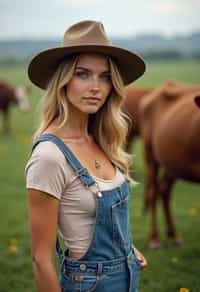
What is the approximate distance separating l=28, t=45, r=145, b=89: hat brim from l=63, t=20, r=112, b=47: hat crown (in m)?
0.04

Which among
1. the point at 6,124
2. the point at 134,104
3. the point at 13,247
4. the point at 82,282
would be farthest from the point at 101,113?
the point at 6,124

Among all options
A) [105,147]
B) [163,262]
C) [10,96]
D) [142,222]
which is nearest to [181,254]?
[163,262]

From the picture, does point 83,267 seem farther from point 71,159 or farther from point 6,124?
Result: point 6,124

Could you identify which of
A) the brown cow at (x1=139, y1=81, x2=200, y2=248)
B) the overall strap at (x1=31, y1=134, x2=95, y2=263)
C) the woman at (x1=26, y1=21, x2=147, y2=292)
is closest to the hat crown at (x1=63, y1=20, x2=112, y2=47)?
the woman at (x1=26, y1=21, x2=147, y2=292)

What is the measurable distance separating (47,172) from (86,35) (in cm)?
67

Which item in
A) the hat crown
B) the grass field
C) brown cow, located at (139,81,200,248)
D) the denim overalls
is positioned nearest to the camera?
the denim overalls

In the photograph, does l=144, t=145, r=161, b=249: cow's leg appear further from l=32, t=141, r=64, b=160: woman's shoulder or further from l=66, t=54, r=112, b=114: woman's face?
l=32, t=141, r=64, b=160: woman's shoulder

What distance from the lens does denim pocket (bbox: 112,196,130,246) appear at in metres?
2.68

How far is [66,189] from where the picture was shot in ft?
8.57

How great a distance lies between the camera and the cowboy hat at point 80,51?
8.84ft

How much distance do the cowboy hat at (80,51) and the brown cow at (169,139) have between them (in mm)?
3072

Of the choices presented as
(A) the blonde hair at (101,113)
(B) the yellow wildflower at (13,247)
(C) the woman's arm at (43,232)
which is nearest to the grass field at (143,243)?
(B) the yellow wildflower at (13,247)

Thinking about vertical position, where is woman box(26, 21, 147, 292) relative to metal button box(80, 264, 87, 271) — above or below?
above

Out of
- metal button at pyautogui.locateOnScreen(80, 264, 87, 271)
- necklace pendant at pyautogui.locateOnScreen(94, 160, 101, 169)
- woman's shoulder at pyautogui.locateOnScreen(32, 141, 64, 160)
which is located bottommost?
metal button at pyautogui.locateOnScreen(80, 264, 87, 271)
